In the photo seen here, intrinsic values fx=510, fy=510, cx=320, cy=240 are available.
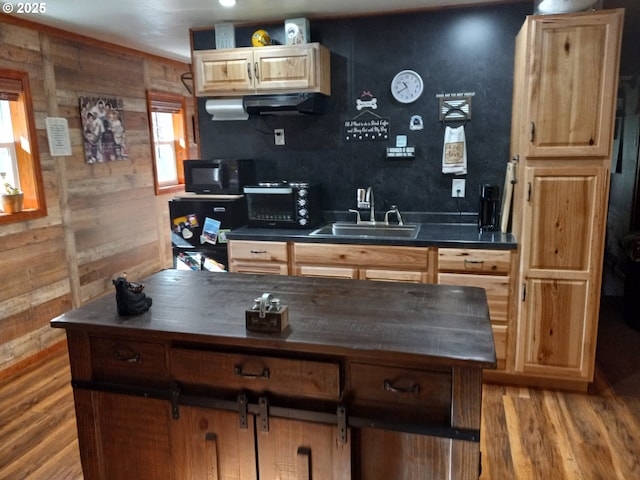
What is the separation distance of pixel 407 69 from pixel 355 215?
44.9 inches

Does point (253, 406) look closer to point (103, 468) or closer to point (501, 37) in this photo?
point (103, 468)

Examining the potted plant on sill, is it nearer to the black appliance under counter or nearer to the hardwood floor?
the black appliance under counter

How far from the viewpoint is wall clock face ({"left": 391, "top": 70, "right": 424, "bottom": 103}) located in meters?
3.69

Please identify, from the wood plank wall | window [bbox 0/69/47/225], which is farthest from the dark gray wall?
window [bbox 0/69/47/225]

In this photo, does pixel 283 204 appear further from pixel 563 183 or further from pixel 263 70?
pixel 563 183

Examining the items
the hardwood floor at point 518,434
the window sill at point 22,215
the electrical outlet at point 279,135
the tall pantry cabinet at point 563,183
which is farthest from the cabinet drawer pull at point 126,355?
the electrical outlet at point 279,135

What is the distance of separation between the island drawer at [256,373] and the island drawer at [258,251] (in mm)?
1816

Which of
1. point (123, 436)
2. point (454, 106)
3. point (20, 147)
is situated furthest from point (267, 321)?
point (20, 147)

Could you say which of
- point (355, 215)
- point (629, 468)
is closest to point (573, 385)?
point (629, 468)

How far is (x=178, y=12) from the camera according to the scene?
351 centimetres

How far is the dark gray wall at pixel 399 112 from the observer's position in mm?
3545

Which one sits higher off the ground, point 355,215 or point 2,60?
point 2,60

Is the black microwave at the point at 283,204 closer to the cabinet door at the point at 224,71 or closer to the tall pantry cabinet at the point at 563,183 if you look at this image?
the cabinet door at the point at 224,71

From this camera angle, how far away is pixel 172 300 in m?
2.07
